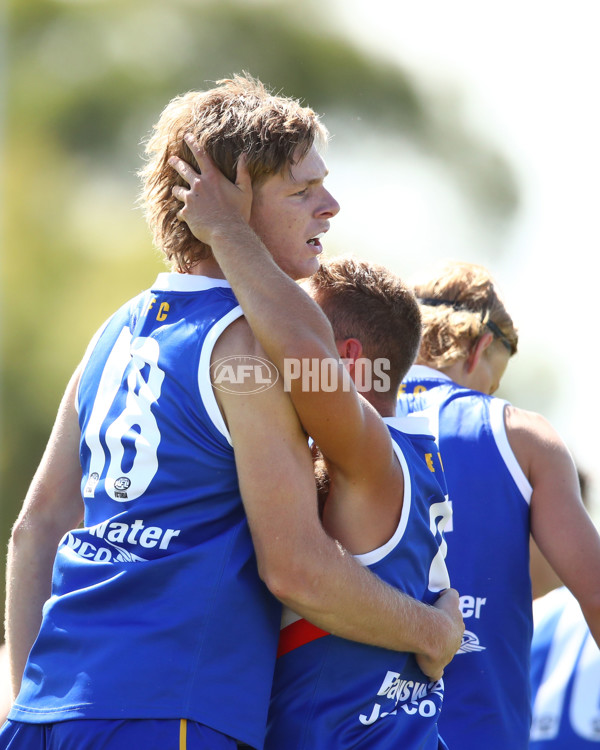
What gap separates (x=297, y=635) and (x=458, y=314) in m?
1.79

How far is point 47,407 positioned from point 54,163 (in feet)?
13.1

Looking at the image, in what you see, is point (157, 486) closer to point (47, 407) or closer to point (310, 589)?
point (310, 589)

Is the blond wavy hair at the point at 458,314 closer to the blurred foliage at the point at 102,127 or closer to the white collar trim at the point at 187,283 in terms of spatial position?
the white collar trim at the point at 187,283

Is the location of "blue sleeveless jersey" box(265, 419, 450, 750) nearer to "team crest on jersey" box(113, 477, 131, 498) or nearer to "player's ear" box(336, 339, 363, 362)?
"player's ear" box(336, 339, 363, 362)

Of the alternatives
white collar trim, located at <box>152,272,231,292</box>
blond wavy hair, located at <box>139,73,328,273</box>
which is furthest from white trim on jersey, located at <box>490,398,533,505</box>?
white collar trim, located at <box>152,272,231,292</box>

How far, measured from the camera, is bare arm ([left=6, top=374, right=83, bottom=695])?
274 cm

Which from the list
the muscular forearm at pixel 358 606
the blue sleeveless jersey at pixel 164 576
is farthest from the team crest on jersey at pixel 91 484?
the muscular forearm at pixel 358 606

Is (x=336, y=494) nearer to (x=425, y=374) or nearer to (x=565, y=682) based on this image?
(x=425, y=374)

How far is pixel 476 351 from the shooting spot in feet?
13.0

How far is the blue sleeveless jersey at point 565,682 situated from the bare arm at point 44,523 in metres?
2.25

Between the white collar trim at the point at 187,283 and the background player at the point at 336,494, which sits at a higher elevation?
the white collar trim at the point at 187,283

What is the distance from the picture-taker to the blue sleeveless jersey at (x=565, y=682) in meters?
3.88

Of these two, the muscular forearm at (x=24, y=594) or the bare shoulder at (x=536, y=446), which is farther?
the bare shoulder at (x=536, y=446)

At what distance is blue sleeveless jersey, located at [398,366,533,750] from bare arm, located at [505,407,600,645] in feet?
0.15
